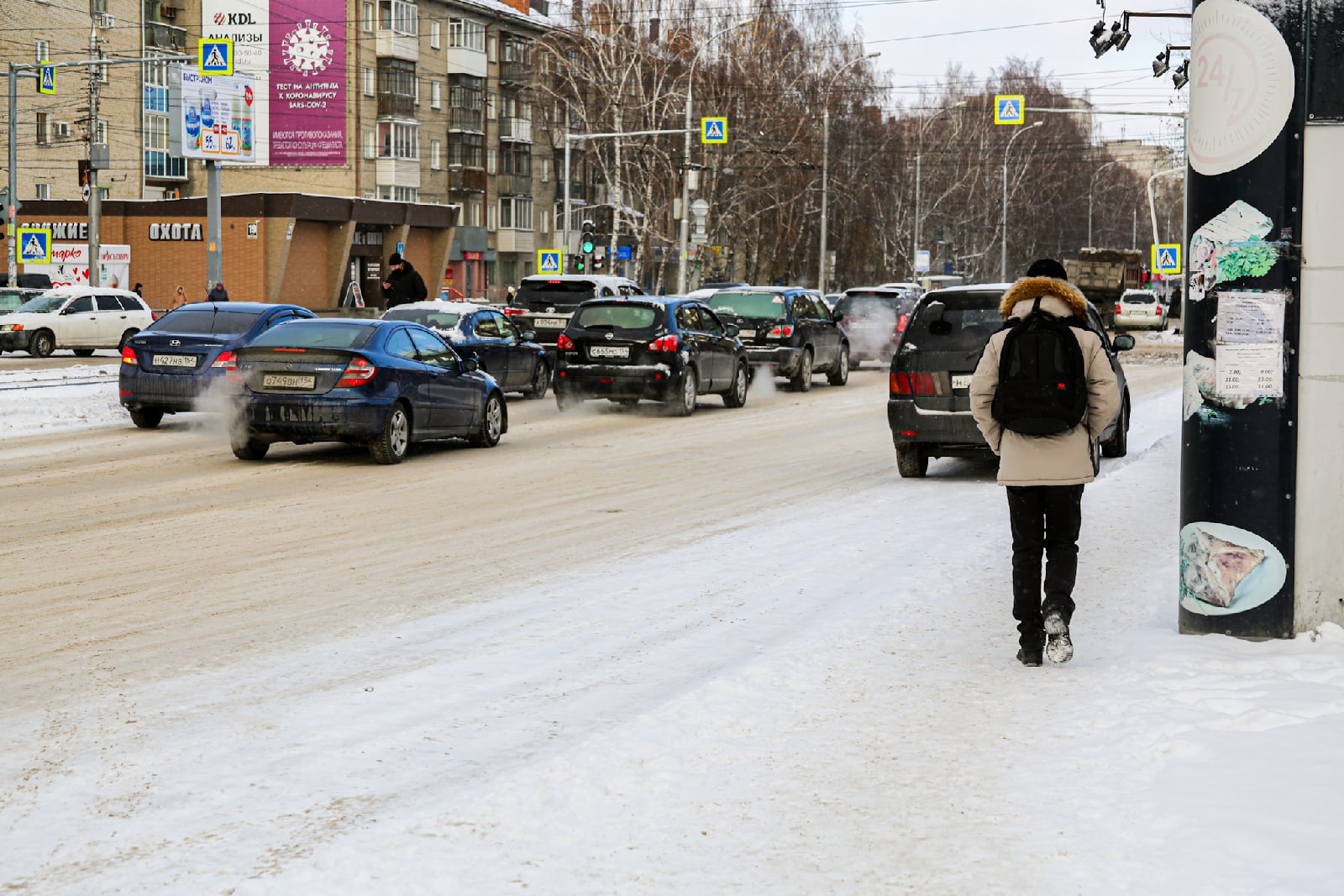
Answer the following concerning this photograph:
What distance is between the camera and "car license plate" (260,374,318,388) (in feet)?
52.6

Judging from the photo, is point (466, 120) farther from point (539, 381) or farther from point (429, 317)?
point (429, 317)

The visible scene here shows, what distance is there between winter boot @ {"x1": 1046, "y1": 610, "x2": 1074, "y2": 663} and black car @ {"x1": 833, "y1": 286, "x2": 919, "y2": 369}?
31979mm

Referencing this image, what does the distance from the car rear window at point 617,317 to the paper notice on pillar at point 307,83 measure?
53.7 m

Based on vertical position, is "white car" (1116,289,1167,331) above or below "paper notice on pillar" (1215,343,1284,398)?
above

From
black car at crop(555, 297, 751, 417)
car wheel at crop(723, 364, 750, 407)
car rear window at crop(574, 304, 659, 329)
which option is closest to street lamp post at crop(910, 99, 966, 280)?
car wheel at crop(723, 364, 750, 407)

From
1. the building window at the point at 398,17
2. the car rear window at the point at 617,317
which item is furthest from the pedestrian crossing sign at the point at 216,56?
the building window at the point at 398,17

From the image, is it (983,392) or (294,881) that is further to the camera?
(983,392)

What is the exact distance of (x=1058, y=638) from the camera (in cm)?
722

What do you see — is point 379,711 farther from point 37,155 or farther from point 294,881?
point 37,155

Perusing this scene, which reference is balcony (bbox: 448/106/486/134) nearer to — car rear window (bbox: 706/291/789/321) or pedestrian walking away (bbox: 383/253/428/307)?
car rear window (bbox: 706/291/789/321)

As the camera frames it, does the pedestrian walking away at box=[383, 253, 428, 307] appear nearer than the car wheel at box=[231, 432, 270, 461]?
No

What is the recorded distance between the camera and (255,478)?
1496 cm

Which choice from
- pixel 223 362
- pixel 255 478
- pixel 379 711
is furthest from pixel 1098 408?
pixel 223 362

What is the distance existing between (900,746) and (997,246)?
4207 inches
